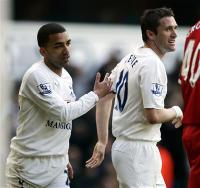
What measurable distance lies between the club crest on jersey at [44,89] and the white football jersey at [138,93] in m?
0.55

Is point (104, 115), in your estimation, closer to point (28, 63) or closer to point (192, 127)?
point (192, 127)

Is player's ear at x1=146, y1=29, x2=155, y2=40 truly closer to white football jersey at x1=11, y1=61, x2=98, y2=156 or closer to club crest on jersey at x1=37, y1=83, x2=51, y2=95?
white football jersey at x1=11, y1=61, x2=98, y2=156

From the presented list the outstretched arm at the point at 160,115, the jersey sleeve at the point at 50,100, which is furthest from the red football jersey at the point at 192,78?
the jersey sleeve at the point at 50,100

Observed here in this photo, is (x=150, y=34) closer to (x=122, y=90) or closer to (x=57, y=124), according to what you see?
(x=122, y=90)

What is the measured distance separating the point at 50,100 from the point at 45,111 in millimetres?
133

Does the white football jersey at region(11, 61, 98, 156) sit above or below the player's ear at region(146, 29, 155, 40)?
below

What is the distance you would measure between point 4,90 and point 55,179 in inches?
51.4

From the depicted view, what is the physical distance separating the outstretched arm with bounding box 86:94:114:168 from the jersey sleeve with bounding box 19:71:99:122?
47 centimetres

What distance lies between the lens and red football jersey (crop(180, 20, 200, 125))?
727cm

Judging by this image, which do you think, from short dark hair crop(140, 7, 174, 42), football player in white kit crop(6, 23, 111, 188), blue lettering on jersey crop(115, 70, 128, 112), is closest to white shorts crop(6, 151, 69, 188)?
football player in white kit crop(6, 23, 111, 188)

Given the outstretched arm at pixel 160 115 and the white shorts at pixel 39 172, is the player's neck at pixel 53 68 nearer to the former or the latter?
the white shorts at pixel 39 172

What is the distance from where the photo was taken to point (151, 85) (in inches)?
292

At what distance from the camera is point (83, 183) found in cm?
1167

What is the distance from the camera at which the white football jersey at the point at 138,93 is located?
24.4 ft
